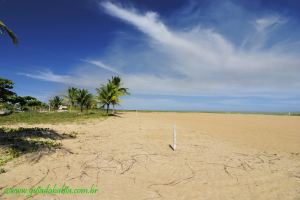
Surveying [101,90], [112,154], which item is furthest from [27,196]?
[101,90]

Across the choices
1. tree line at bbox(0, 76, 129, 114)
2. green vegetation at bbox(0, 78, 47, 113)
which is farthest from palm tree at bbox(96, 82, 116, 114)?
green vegetation at bbox(0, 78, 47, 113)

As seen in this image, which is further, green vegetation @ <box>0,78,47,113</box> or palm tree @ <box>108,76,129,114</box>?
palm tree @ <box>108,76,129,114</box>

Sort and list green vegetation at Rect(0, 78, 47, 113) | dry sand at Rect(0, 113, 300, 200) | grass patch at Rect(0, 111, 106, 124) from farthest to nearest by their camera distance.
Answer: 1. grass patch at Rect(0, 111, 106, 124)
2. green vegetation at Rect(0, 78, 47, 113)
3. dry sand at Rect(0, 113, 300, 200)

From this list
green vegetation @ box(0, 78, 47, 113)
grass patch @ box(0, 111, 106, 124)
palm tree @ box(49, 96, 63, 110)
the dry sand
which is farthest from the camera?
palm tree @ box(49, 96, 63, 110)

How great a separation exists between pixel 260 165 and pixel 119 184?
4.33 metres

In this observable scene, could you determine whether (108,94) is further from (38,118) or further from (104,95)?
(38,118)

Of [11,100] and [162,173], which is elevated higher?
[11,100]

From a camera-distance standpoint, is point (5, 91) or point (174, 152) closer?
point (174, 152)

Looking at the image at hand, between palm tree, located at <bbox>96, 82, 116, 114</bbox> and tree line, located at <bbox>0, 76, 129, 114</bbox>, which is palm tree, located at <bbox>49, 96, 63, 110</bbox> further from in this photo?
palm tree, located at <bbox>96, 82, 116, 114</bbox>

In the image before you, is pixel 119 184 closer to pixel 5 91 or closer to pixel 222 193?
pixel 222 193

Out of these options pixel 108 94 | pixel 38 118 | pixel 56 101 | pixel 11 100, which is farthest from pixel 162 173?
pixel 56 101

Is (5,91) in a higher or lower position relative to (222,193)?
higher

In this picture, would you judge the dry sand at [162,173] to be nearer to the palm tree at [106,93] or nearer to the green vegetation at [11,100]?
the green vegetation at [11,100]

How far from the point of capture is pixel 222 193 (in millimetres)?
5059
